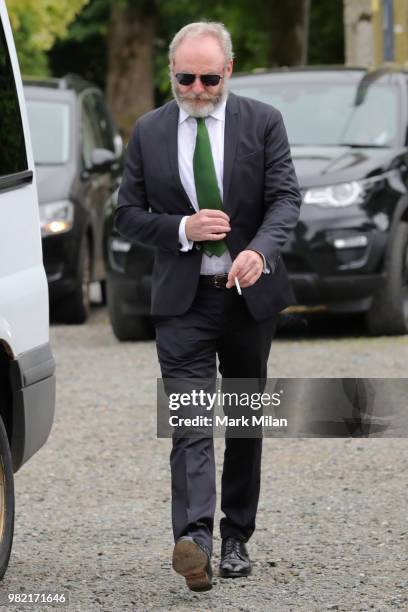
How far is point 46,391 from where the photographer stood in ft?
21.8

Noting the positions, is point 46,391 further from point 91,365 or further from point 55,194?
point 55,194

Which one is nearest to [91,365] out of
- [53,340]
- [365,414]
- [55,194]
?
[53,340]

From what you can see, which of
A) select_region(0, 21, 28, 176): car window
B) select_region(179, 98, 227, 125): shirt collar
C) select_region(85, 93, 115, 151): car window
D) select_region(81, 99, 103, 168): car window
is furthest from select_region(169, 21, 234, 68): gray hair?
select_region(85, 93, 115, 151): car window

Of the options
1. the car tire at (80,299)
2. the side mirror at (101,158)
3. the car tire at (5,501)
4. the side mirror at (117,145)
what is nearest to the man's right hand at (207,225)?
the car tire at (5,501)

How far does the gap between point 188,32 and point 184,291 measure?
82 cm

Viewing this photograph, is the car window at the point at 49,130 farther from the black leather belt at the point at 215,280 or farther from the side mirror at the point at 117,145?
the black leather belt at the point at 215,280

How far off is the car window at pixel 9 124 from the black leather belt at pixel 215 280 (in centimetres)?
74

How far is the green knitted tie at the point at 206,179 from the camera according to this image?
6.07m

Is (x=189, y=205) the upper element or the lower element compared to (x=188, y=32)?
lower

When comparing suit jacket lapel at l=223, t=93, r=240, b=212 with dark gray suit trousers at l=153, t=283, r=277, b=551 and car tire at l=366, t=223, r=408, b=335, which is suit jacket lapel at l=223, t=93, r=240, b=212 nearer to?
dark gray suit trousers at l=153, t=283, r=277, b=551

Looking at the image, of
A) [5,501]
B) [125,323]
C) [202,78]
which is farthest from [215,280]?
[125,323]

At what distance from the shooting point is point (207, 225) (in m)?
5.99

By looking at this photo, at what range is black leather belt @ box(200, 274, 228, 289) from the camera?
6129 millimetres

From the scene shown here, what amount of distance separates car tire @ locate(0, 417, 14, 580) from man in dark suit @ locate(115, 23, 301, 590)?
54 cm
